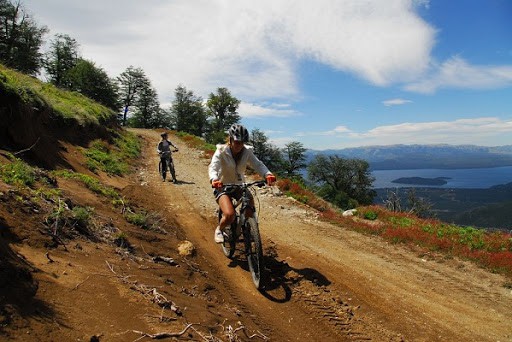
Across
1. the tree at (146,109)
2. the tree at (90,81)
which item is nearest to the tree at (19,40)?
the tree at (90,81)

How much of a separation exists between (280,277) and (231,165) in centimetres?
255

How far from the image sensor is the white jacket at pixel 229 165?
6.93 metres

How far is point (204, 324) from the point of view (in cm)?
437

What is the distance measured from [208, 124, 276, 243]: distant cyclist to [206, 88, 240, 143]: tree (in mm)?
79723

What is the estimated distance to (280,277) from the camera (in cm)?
702

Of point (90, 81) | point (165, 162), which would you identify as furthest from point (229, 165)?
point (90, 81)

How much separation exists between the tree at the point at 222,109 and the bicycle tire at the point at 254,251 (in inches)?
3167

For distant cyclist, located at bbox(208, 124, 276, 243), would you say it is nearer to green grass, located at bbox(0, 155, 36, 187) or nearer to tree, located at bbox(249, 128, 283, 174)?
green grass, located at bbox(0, 155, 36, 187)

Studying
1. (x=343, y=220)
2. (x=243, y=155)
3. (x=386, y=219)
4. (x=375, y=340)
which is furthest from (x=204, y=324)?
(x=386, y=219)

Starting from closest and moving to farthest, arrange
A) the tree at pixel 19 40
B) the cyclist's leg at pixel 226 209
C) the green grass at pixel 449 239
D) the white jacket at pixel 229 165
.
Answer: the cyclist's leg at pixel 226 209
the white jacket at pixel 229 165
the green grass at pixel 449 239
the tree at pixel 19 40

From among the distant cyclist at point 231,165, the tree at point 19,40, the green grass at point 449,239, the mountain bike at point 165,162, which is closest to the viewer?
the distant cyclist at point 231,165

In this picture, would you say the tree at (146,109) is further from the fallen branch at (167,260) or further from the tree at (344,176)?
the fallen branch at (167,260)

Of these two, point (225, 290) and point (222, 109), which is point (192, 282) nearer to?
point (225, 290)

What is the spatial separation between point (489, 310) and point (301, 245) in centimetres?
450
